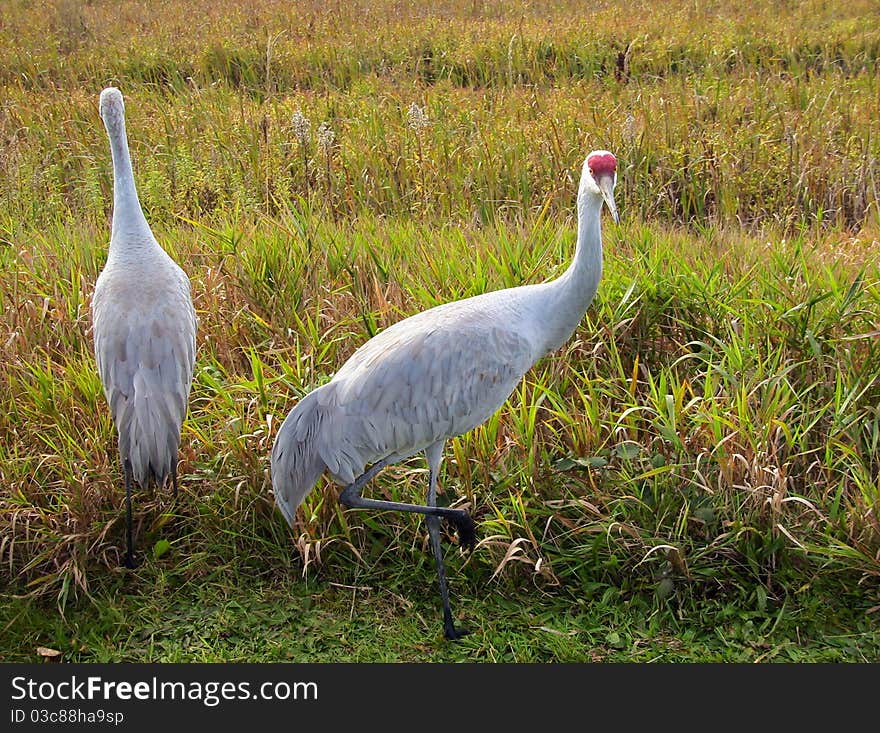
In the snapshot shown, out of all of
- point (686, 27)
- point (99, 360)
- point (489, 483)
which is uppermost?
point (686, 27)

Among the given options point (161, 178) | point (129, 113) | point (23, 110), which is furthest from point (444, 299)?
point (23, 110)

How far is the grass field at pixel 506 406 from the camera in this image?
3088 mm

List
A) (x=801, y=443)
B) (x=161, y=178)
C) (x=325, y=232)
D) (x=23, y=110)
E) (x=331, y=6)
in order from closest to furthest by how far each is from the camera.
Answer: (x=801, y=443), (x=325, y=232), (x=161, y=178), (x=23, y=110), (x=331, y=6)

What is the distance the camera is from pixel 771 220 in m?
5.19

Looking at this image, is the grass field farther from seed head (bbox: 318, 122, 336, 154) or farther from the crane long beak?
the crane long beak

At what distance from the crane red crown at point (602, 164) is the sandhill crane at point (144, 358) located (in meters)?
1.59

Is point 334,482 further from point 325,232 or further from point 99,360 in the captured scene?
point 325,232

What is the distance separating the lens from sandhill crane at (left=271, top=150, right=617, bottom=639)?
9.69ft

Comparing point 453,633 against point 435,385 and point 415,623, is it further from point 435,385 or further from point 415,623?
point 435,385

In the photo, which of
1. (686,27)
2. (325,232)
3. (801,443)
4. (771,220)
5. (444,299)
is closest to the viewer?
(801,443)

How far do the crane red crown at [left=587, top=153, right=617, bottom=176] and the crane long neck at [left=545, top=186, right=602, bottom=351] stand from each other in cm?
11

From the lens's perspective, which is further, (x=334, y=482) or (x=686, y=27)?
(x=686, y=27)

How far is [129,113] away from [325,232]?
355 cm

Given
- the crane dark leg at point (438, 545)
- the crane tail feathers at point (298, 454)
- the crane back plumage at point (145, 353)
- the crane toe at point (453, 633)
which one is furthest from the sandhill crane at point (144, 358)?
the crane toe at point (453, 633)
